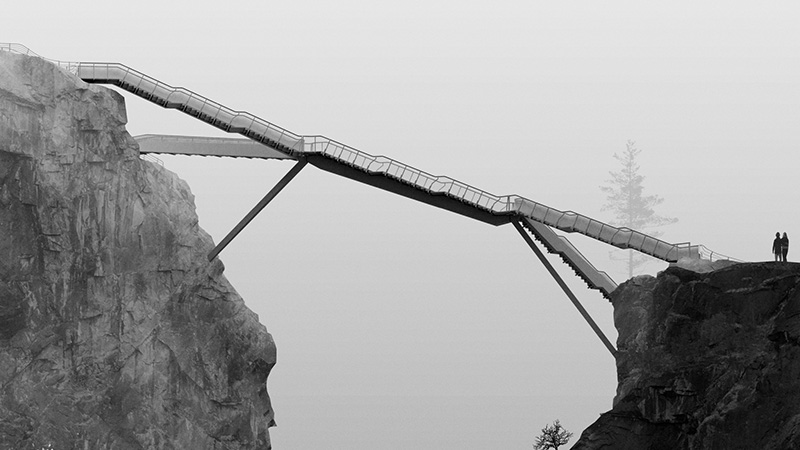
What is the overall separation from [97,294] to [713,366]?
87.9ft

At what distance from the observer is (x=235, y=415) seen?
70500mm

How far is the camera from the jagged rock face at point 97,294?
64.4m

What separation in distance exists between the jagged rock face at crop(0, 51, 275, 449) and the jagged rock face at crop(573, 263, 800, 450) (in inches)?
816

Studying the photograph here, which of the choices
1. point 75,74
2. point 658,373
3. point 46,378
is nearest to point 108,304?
point 46,378

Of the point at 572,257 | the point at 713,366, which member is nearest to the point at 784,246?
the point at 713,366

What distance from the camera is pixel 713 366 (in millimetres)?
52938

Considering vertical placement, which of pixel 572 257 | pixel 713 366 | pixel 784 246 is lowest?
pixel 713 366

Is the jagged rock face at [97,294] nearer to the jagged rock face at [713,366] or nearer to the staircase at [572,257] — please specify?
the staircase at [572,257]

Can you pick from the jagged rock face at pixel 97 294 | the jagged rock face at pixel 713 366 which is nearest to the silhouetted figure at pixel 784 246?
the jagged rock face at pixel 713 366

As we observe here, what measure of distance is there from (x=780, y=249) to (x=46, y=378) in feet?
97.4

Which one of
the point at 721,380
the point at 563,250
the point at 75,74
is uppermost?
the point at 75,74

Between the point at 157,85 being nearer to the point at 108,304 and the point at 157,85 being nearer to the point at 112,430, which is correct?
the point at 108,304

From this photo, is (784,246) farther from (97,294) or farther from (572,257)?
(97,294)

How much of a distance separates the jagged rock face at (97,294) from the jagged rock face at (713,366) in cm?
2072
